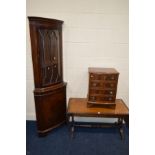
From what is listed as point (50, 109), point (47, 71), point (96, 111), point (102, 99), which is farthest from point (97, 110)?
point (47, 71)

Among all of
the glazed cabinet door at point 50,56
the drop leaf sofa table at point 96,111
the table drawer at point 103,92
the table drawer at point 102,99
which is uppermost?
the glazed cabinet door at point 50,56

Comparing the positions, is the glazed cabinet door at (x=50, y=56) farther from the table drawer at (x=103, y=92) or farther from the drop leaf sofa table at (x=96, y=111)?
the table drawer at (x=103, y=92)

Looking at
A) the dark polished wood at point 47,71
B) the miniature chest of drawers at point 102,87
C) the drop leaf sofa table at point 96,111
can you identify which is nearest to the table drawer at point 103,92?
the miniature chest of drawers at point 102,87

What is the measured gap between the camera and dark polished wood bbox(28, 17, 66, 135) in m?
3.16

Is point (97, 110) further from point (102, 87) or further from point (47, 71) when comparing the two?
point (47, 71)

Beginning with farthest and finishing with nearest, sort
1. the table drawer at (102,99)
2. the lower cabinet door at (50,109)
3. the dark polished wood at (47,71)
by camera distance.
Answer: the table drawer at (102,99), the lower cabinet door at (50,109), the dark polished wood at (47,71)

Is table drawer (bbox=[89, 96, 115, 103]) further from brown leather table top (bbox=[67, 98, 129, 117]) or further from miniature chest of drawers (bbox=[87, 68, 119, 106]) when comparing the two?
brown leather table top (bbox=[67, 98, 129, 117])

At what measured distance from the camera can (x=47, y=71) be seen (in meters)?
3.39

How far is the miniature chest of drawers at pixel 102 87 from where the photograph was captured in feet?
10.7

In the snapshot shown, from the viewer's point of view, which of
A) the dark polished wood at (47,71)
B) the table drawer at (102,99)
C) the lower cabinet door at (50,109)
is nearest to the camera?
the dark polished wood at (47,71)

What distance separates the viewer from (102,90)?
333 centimetres

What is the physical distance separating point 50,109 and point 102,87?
89cm
